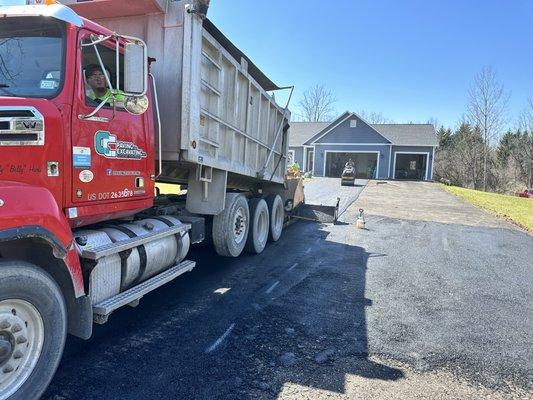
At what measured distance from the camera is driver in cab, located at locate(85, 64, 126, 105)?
3.51 metres

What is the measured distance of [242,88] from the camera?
6754 mm

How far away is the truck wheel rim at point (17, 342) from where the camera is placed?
2.60 metres

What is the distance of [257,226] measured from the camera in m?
7.83

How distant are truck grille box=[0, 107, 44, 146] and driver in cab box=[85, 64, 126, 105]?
1.91ft

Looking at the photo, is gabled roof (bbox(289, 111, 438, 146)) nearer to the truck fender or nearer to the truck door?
the truck door

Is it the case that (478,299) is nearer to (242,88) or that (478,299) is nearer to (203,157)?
(203,157)

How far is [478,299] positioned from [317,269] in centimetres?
243

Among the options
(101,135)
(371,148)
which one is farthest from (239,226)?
(371,148)

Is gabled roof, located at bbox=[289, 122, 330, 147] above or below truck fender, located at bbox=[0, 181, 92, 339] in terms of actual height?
above

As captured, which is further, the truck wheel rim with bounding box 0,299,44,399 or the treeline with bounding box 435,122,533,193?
the treeline with bounding box 435,122,533,193

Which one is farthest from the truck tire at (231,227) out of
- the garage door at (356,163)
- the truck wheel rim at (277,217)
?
the garage door at (356,163)

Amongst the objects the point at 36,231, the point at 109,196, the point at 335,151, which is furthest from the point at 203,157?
the point at 335,151

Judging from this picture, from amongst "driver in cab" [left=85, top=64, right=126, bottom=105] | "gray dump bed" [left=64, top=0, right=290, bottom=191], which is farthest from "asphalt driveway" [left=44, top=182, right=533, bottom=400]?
"driver in cab" [left=85, top=64, right=126, bottom=105]

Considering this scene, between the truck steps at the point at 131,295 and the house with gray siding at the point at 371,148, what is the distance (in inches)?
1417
